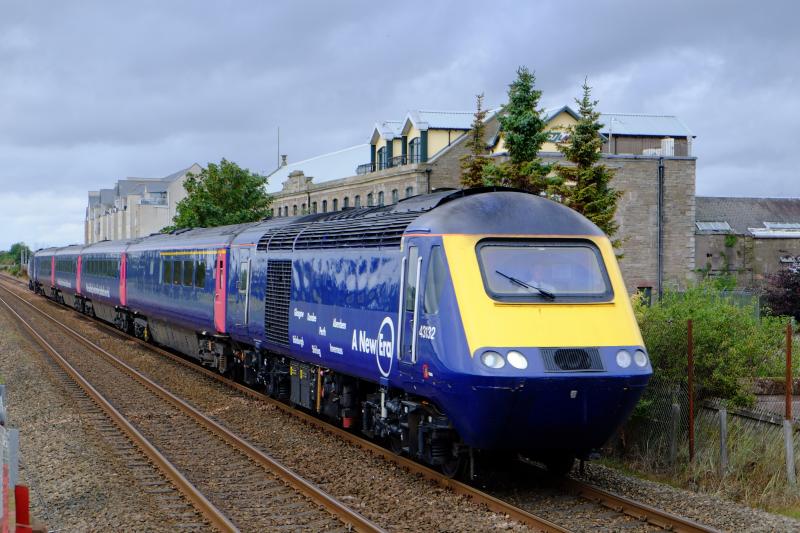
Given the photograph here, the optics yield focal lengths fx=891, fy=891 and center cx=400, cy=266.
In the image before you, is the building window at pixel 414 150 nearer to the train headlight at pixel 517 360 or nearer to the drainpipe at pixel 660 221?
the drainpipe at pixel 660 221

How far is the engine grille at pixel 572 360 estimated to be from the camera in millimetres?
9078

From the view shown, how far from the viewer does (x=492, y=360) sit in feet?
29.6

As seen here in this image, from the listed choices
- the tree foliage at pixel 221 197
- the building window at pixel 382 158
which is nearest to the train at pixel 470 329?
the tree foliage at pixel 221 197

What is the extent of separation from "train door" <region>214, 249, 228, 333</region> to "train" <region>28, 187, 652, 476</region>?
4832mm

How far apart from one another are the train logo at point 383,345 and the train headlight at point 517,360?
2001mm

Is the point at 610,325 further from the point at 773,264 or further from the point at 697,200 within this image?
the point at 697,200

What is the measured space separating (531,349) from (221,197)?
36.6 meters

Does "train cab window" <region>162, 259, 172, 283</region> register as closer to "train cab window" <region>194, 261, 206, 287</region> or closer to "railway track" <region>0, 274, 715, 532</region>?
"train cab window" <region>194, 261, 206, 287</region>

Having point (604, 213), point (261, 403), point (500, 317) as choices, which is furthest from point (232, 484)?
point (604, 213)

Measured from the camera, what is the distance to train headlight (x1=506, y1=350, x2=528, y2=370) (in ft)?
29.5

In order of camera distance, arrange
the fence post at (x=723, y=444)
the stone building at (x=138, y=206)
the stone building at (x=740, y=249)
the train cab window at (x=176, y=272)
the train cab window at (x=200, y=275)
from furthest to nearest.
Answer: the stone building at (x=138, y=206) → the stone building at (x=740, y=249) → the train cab window at (x=176, y=272) → the train cab window at (x=200, y=275) → the fence post at (x=723, y=444)

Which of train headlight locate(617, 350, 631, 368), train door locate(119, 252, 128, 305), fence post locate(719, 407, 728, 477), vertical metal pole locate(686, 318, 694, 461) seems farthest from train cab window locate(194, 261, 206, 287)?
train headlight locate(617, 350, 631, 368)

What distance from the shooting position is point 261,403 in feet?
55.1

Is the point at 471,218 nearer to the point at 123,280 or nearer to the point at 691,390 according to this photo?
the point at 691,390
